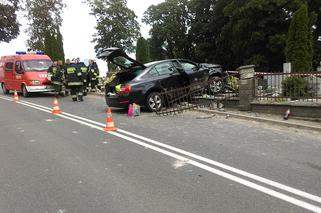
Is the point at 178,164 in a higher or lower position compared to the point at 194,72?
lower

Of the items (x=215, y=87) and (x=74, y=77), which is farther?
(x=74, y=77)

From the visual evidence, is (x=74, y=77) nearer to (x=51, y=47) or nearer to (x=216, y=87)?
(x=216, y=87)

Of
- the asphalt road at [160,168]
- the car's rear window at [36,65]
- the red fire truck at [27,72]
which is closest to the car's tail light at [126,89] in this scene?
the asphalt road at [160,168]

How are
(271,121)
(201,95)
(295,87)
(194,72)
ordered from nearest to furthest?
1. (271,121)
2. (295,87)
3. (201,95)
4. (194,72)

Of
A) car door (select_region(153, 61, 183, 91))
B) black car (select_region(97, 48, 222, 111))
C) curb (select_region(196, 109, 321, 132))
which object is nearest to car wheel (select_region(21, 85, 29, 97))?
black car (select_region(97, 48, 222, 111))

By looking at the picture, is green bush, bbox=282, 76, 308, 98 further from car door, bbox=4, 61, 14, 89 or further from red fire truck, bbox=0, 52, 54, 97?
car door, bbox=4, 61, 14, 89

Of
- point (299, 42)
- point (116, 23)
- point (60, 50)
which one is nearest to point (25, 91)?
point (299, 42)

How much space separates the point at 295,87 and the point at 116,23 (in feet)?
185

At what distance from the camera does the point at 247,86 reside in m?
11.3

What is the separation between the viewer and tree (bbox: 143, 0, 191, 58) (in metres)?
55.2

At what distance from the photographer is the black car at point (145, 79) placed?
468 inches

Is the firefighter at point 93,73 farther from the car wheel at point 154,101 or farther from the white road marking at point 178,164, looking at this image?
the white road marking at point 178,164

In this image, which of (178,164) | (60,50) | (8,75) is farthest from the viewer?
(60,50)

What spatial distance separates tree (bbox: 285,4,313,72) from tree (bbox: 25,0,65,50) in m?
30.0
